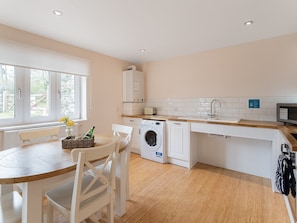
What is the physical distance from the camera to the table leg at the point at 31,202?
3.28ft

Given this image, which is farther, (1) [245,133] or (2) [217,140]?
(2) [217,140]

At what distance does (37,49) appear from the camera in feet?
7.77

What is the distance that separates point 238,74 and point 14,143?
3.63 meters

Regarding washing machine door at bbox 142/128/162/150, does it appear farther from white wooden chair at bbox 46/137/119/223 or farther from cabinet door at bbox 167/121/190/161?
white wooden chair at bbox 46/137/119/223

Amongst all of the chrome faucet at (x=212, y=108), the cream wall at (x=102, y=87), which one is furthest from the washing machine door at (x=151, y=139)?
the chrome faucet at (x=212, y=108)

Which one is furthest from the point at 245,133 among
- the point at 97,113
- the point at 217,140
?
the point at 97,113

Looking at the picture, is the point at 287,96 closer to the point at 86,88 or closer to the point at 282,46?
the point at 282,46

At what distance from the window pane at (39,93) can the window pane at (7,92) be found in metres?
0.23

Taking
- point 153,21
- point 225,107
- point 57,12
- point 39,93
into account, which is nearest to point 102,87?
point 39,93

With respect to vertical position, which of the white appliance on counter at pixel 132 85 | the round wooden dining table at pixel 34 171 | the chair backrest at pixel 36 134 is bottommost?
the round wooden dining table at pixel 34 171

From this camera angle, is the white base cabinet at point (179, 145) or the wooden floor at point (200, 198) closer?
the wooden floor at point (200, 198)

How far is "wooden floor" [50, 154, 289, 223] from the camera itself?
169 centimetres

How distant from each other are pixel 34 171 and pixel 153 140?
8.04ft

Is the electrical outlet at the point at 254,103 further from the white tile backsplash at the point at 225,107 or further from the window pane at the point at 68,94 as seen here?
the window pane at the point at 68,94
